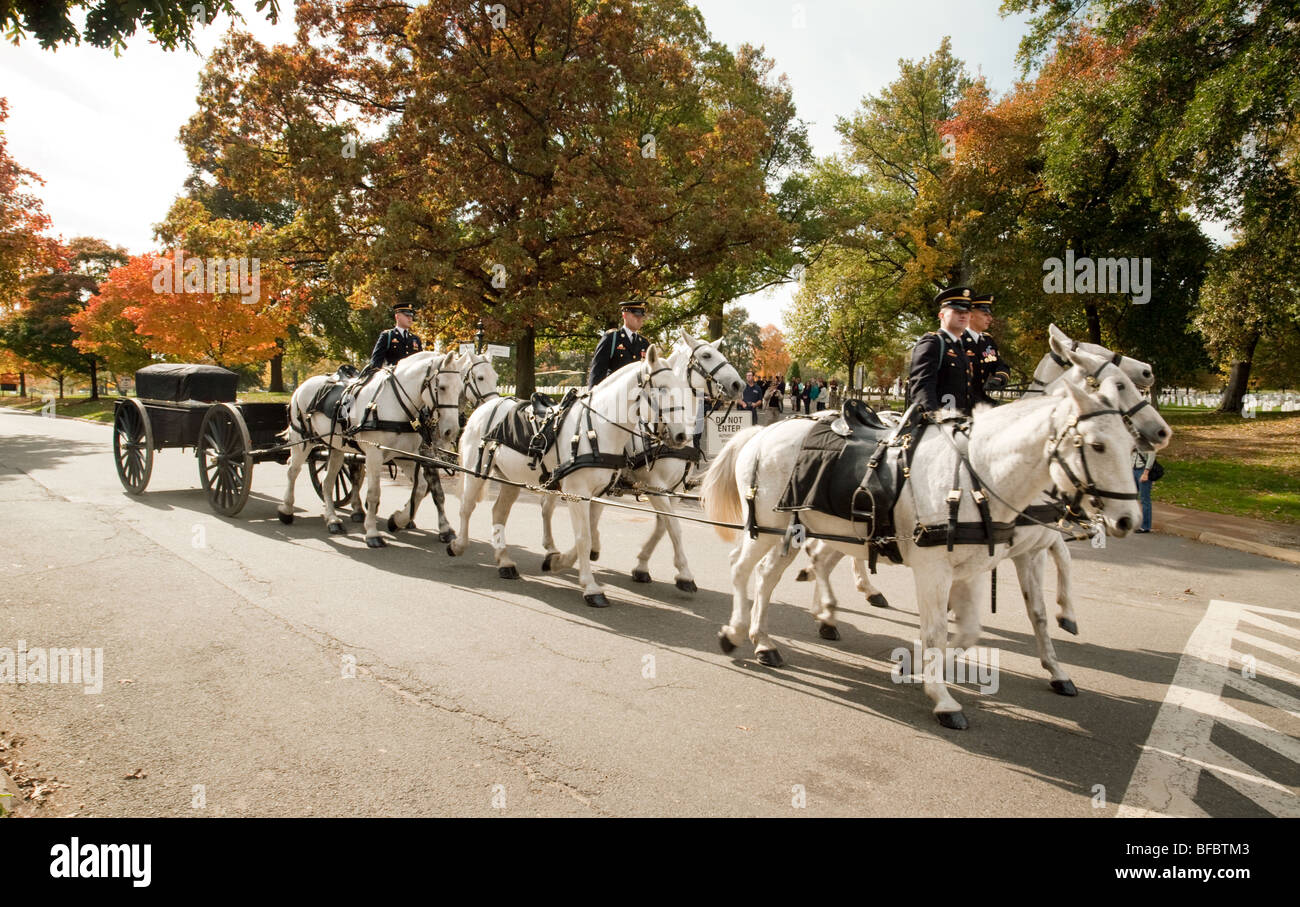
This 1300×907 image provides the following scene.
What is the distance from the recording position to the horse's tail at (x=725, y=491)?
18.9 ft

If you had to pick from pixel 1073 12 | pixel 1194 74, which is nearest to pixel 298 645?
pixel 1194 74

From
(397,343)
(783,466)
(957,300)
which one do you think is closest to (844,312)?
(397,343)

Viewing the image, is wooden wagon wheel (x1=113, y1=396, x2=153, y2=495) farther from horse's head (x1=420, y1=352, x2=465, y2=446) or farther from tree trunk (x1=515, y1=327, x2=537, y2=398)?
tree trunk (x1=515, y1=327, x2=537, y2=398)

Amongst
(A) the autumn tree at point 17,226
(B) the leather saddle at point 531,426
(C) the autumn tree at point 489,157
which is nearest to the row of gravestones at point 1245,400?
(C) the autumn tree at point 489,157

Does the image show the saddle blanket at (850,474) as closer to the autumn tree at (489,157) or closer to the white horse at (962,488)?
the white horse at (962,488)

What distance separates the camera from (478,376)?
905 centimetres

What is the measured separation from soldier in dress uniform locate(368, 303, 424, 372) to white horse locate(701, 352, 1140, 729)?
21.5 ft

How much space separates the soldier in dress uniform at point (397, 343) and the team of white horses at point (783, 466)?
3.28ft

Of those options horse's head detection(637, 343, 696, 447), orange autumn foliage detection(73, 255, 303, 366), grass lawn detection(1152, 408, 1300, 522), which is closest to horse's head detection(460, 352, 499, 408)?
horse's head detection(637, 343, 696, 447)

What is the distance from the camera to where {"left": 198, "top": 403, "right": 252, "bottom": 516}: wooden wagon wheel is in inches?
380

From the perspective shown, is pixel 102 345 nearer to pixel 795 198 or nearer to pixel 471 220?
pixel 471 220

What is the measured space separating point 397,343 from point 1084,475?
907cm

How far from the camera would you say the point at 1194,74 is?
Result: 41.1 ft
